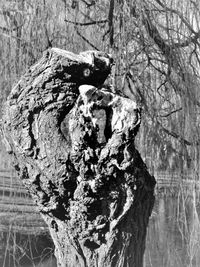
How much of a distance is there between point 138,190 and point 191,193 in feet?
1.14

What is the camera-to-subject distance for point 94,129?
1.97 ft

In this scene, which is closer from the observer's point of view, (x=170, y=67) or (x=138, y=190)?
(x=138, y=190)

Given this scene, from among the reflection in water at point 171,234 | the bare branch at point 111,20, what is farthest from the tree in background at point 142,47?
the reflection in water at point 171,234

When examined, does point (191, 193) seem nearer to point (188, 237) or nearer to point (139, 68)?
point (188, 237)

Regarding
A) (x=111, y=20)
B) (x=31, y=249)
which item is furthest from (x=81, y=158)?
(x=31, y=249)

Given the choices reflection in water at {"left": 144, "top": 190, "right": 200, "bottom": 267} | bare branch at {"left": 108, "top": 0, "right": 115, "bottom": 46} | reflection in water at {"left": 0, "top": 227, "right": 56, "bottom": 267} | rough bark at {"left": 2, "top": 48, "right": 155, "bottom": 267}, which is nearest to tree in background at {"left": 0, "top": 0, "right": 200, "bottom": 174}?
bare branch at {"left": 108, "top": 0, "right": 115, "bottom": 46}

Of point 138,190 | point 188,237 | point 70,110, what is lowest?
point 188,237

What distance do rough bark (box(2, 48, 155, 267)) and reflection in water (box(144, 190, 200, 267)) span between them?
309 mm

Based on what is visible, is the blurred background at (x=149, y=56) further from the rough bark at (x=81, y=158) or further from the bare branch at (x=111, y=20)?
the rough bark at (x=81, y=158)

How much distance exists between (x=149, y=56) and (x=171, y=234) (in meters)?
0.44

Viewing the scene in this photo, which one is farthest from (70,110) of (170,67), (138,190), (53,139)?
(170,67)

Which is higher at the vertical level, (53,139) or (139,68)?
(139,68)

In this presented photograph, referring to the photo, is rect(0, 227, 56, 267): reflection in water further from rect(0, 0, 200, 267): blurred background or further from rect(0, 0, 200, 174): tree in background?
rect(0, 0, 200, 174): tree in background

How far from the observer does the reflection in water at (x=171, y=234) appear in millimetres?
965
